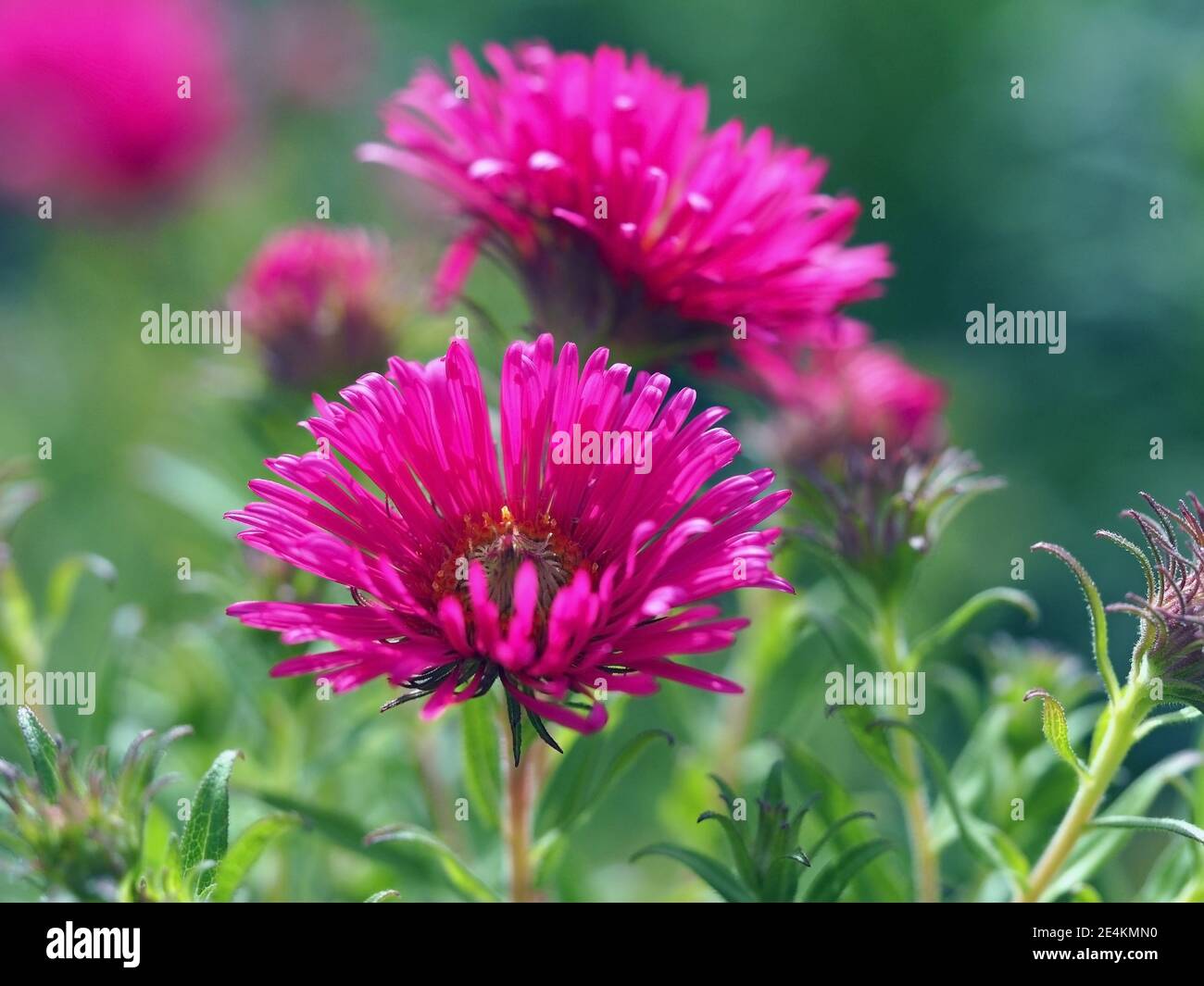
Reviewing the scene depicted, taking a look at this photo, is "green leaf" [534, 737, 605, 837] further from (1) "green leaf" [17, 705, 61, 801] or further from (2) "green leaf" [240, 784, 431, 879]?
(1) "green leaf" [17, 705, 61, 801]

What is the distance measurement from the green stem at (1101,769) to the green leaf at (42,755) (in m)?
0.46

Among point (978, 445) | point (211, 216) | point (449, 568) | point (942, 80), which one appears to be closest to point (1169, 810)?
point (978, 445)

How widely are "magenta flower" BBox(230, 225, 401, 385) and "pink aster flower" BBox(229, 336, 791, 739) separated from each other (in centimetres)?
25

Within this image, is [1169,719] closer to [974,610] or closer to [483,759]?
[974,610]

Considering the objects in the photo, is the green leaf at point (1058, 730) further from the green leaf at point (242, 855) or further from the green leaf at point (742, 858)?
the green leaf at point (242, 855)

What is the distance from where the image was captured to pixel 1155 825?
52 cm

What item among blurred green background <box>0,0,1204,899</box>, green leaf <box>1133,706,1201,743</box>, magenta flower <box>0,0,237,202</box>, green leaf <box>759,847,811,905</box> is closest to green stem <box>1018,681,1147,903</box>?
green leaf <box>1133,706,1201,743</box>

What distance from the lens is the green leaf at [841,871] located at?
587mm

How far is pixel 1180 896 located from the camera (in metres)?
0.61

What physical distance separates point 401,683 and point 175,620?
65cm

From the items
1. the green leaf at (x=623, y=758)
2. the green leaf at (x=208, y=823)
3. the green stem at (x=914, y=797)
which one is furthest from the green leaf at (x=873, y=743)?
the green leaf at (x=208, y=823)

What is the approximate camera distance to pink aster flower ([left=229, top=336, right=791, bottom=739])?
49cm

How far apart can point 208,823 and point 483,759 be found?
0.17 metres
